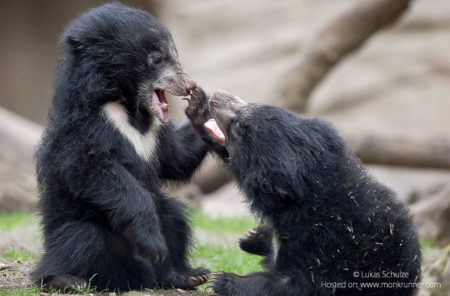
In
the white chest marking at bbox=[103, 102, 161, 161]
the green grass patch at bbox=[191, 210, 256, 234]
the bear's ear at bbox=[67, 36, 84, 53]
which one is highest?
the bear's ear at bbox=[67, 36, 84, 53]

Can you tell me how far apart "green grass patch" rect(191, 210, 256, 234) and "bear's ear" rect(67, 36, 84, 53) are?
4.10 meters

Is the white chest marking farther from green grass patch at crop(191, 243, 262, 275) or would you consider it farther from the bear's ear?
green grass patch at crop(191, 243, 262, 275)

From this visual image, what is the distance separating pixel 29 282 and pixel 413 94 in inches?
468

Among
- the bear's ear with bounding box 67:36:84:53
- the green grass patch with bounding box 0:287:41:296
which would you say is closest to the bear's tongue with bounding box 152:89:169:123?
the bear's ear with bounding box 67:36:84:53

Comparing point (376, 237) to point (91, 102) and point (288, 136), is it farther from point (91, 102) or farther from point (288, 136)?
point (91, 102)

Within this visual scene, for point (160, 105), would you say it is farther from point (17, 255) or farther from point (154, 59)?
point (17, 255)

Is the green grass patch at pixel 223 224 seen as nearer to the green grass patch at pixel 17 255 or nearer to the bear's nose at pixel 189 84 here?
the green grass patch at pixel 17 255

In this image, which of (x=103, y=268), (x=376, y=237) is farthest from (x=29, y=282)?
(x=376, y=237)

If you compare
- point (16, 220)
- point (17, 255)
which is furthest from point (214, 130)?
point (16, 220)

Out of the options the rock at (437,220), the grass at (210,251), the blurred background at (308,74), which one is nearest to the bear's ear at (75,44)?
the grass at (210,251)

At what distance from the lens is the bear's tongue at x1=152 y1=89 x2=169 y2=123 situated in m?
5.35

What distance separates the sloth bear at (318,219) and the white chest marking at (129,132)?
597 mm

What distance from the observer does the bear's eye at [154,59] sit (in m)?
5.40

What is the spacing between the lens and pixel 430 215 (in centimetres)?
923
